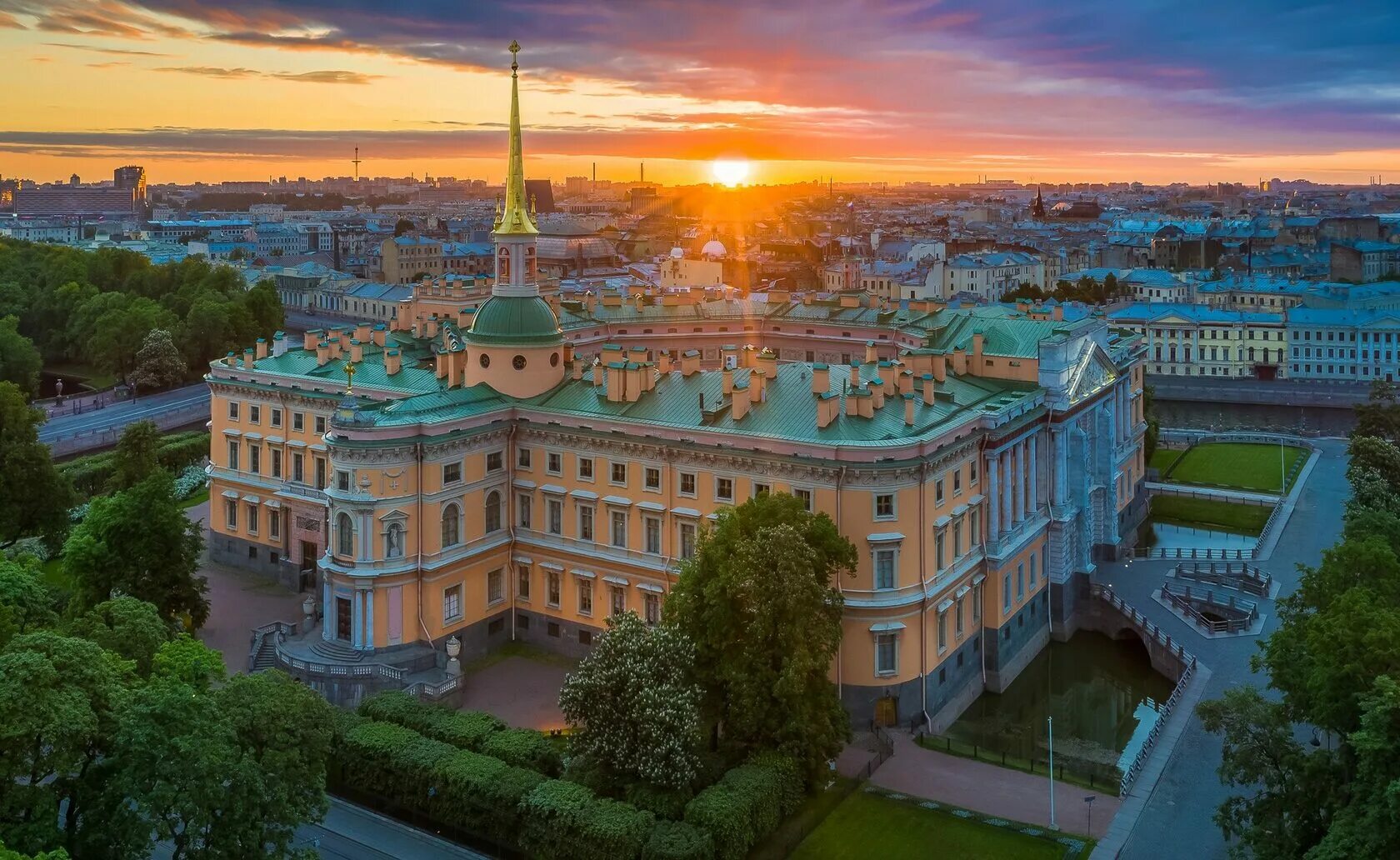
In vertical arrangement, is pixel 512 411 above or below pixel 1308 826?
above

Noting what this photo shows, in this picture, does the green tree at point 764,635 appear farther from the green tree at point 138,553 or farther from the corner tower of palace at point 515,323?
the green tree at point 138,553

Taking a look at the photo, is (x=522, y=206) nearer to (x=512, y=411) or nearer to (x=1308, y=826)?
(x=512, y=411)

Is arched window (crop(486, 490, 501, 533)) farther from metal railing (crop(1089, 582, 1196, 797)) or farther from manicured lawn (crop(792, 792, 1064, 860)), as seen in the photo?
metal railing (crop(1089, 582, 1196, 797))

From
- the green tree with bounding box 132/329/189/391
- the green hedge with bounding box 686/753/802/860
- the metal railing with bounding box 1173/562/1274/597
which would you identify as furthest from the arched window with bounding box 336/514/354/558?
the green tree with bounding box 132/329/189/391

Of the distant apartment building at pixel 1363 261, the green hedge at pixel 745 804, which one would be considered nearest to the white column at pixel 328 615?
the green hedge at pixel 745 804

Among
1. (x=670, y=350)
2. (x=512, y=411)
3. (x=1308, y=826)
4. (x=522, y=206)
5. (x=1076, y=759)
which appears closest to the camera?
(x=1308, y=826)

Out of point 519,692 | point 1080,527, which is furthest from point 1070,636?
point 519,692
